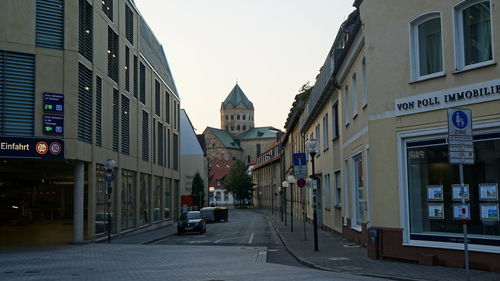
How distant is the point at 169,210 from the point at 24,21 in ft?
92.1

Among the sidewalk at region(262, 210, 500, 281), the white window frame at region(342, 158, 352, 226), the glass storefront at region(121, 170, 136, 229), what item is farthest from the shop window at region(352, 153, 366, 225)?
the glass storefront at region(121, 170, 136, 229)

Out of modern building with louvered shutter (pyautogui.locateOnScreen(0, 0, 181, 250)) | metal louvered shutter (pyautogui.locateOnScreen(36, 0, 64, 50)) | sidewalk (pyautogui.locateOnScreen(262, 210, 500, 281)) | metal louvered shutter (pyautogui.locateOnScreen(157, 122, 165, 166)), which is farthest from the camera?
metal louvered shutter (pyautogui.locateOnScreen(157, 122, 165, 166))

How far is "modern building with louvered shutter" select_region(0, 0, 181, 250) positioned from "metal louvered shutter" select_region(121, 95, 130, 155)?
0.11m

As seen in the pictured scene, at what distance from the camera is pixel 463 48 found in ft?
46.0

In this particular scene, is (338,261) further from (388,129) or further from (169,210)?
(169,210)

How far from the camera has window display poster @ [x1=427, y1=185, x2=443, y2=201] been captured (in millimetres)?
14664

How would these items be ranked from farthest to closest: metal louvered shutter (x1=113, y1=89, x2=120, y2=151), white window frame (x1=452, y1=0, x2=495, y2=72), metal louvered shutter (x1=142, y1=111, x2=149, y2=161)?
metal louvered shutter (x1=142, y1=111, x2=149, y2=161), metal louvered shutter (x1=113, y1=89, x2=120, y2=151), white window frame (x1=452, y1=0, x2=495, y2=72)

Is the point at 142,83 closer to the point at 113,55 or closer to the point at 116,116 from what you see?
the point at 116,116

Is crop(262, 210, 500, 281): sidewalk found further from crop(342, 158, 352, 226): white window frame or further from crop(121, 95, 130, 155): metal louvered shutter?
crop(121, 95, 130, 155): metal louvered shutter

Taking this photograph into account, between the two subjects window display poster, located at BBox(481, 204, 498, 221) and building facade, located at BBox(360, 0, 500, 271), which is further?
building facade, located at BBox(360, 0, 500, 271)

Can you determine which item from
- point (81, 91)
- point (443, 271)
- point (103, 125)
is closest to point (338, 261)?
point (443, 271)

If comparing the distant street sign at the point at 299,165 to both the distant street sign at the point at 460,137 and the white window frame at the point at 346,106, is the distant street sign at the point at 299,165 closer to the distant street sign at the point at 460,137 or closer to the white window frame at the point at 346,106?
the white window frame at the point at 346,106

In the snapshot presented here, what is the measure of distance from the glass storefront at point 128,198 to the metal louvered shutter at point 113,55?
18.7 feet

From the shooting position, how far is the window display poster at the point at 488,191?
13266mm
